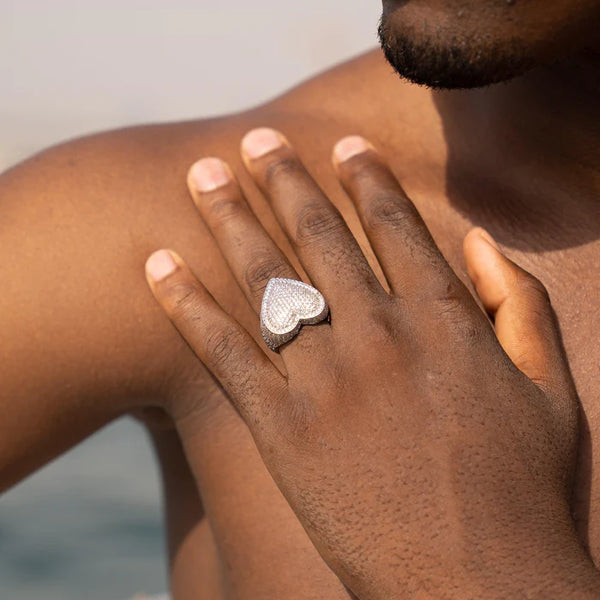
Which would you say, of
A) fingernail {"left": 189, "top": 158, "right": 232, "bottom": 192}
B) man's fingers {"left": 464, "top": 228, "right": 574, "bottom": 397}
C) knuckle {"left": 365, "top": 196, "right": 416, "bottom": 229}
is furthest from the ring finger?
man's fingers {"left": 464, "top": 228, "right": 574, "bottom": 397}

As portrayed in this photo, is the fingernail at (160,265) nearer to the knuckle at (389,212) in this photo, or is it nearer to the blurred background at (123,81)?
the knuckle at (389,212)

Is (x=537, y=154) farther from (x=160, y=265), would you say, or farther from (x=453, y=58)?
(x=160, y=265)

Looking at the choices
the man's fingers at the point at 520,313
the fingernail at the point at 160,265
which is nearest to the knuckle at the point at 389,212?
the man's fingers at the point at 520,313

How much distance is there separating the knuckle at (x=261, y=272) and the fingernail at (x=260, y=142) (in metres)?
0.15

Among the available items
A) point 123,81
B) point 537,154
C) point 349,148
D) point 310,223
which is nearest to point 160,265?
point 310,223

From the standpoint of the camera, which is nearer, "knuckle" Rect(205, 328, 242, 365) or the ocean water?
"knuckle" Rect(205, 328, 242, 365)

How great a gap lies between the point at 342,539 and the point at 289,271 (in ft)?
0.94

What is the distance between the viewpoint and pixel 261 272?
0.95 m

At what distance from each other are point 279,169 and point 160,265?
177 millimetres

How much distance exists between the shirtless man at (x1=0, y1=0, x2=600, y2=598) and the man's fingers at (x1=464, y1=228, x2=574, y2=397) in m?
0.04

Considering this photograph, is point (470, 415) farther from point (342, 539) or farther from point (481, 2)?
point (481, 2)

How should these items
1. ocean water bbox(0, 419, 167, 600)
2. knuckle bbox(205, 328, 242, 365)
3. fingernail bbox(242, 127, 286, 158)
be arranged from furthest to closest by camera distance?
ocean water bbox(0, 419, 167, 600), fingernail bbox(242, 127, 286, 158), knuckle bbox(205, 328, 242, 365)

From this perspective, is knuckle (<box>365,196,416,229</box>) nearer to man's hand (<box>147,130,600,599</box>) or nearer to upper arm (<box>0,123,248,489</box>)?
man's hand (<box>147,130,600,599</box>)

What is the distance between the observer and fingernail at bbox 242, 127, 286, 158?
103 centimetres
